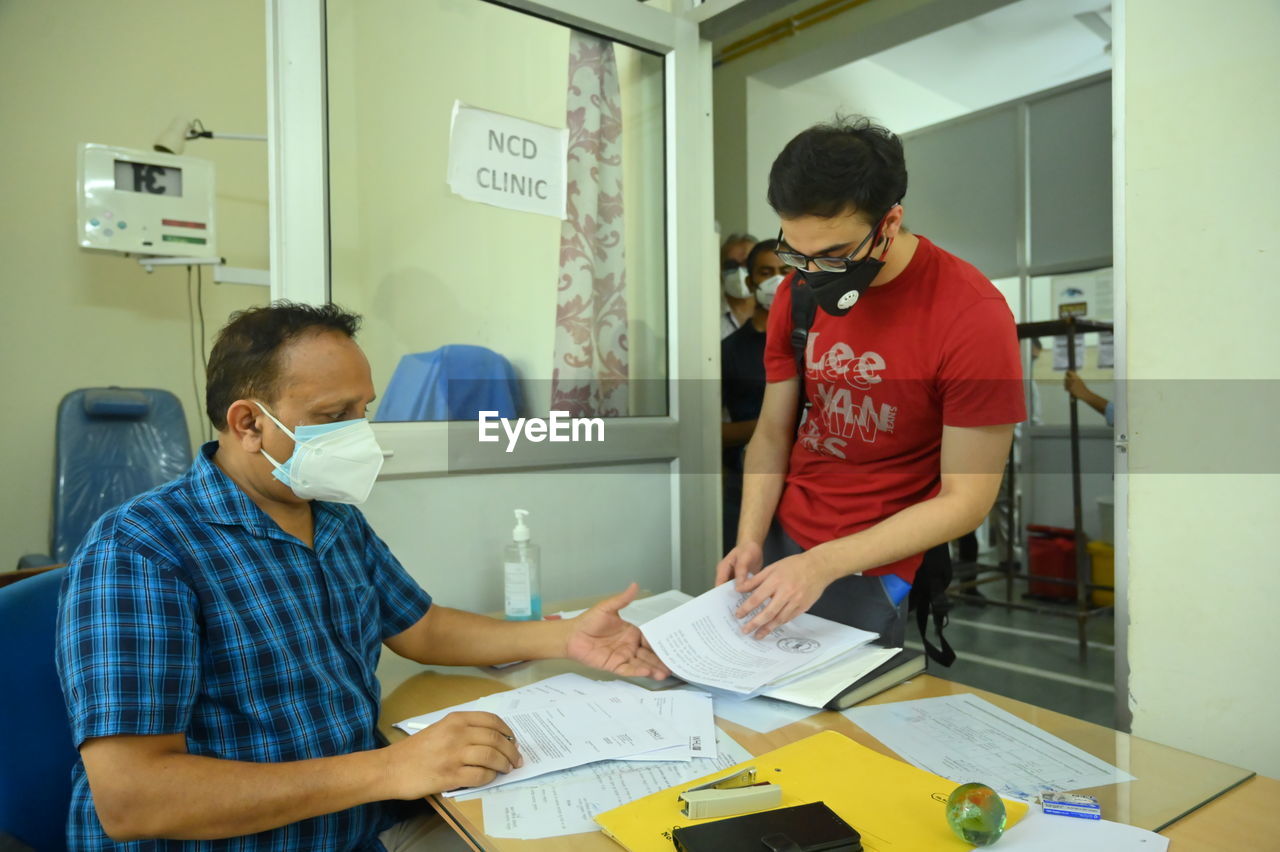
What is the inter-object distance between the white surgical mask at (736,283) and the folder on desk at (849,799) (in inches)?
83.3

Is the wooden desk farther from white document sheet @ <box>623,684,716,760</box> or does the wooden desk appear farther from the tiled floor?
the tiled floor

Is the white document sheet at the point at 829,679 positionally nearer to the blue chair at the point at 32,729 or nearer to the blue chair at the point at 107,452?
the blue chair at the point at 32,729

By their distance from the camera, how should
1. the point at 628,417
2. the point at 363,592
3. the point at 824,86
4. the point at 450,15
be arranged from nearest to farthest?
the point at 363,592 < the point at 450,15 < the point at 628,417 < the point at 824,86

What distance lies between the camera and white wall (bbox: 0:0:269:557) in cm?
273

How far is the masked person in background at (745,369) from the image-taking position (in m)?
2.74

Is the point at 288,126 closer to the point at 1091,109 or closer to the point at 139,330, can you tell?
the point at 139,330

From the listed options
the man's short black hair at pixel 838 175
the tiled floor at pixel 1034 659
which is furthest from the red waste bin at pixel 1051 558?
the man's short black hair at pixel 838 175

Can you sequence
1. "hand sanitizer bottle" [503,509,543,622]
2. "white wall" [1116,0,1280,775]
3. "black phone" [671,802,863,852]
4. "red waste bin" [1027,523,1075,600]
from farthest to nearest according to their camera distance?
"red waste bin" [1027,523,1075,600] < "hand sanitizer bottle" [503,509,543,622] < "white wall" [1116,0,1280,775] < "black phone" [671,802,863,852]

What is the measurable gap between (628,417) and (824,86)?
2.97 m

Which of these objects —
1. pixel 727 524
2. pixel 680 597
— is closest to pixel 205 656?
pixel 680 597

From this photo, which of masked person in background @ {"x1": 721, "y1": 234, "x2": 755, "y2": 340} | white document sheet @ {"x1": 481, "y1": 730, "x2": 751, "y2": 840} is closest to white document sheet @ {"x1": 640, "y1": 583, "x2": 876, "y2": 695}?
white document sheet @ {"x1": 481, "y1": 730, "x2": 751, "y2": 840}

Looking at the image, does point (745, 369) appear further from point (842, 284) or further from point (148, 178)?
point (148, 178)

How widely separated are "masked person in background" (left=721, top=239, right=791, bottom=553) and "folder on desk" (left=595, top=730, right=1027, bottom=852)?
1.77 m

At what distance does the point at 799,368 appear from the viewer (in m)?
1.55
